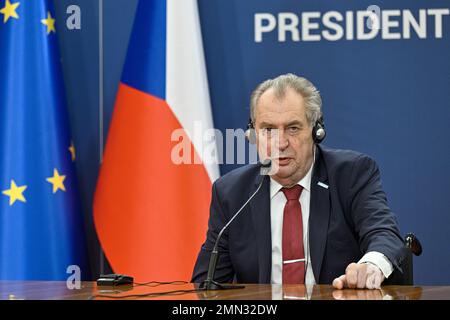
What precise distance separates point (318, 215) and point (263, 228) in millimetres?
212

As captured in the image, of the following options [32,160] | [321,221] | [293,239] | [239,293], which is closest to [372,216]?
[321,221]

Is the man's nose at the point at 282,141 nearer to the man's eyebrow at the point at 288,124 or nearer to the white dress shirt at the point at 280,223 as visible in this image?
the man's eyebrow at the point at 288,124

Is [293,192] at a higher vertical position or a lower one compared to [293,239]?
higher

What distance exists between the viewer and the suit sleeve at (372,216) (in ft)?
8.44

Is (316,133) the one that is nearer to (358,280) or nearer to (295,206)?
(295,206)

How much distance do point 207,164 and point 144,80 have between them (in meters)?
0.55

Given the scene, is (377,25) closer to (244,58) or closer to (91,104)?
(244,58)

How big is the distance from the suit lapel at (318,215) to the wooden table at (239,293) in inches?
18.2

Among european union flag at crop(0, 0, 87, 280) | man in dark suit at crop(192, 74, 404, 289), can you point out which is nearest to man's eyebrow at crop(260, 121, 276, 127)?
man in dark suit at crop(192, 74, 404, 289)

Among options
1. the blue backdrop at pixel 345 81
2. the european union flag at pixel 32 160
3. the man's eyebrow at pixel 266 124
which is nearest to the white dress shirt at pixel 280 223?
the man's eyebrow at pixel 266 124

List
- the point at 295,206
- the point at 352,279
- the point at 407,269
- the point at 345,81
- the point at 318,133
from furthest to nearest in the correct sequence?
the point at 345,81 < the point at 295,206 < the point at 318,133 < the point at 407,269 < the point at 352,279

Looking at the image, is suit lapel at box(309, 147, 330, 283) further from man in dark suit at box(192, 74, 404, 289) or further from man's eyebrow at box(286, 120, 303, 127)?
man's eyebrow at box(286, 120, 303, 127)

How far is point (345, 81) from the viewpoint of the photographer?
4.16 meters
